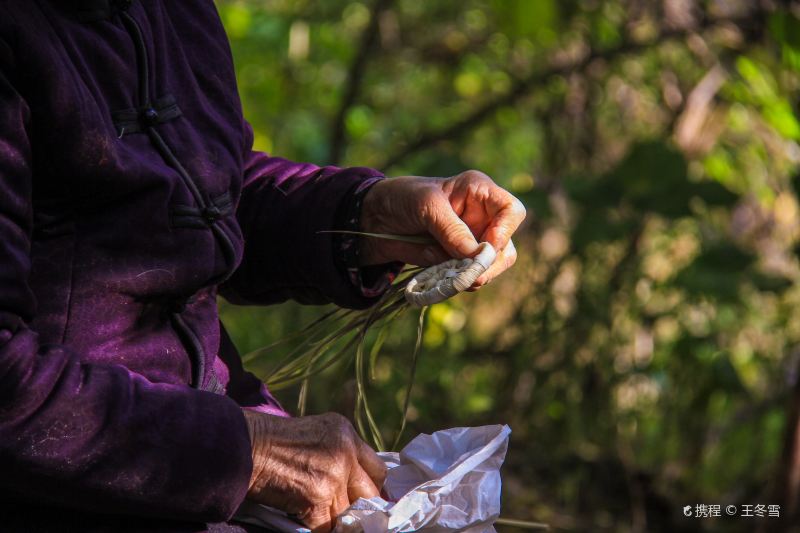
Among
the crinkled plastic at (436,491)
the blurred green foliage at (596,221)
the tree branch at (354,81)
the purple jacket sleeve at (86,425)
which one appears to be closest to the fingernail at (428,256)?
the crinkled plastic at (436,491)

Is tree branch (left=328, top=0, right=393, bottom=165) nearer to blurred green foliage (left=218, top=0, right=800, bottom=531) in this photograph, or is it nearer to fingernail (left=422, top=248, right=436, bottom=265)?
blurred green foliage (left=218, top=0, right=800, bottom=531)

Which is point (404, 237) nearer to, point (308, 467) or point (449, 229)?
point (449, 229)

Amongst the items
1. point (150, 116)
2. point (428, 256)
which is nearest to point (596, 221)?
point (428, 256)

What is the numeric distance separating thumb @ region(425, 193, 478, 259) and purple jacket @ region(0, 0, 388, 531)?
24cm

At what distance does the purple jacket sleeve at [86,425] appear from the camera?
0.84 meters

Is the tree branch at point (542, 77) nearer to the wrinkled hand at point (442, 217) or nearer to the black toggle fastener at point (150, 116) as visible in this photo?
the wrinkled hand at point (442, 217)

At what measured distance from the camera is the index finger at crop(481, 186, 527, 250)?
1212 mm

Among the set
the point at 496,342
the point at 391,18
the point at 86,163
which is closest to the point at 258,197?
the point at 86,163

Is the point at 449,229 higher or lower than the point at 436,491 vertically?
higher

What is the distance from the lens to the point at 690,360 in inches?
121

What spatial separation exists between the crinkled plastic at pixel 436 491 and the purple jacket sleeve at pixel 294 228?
24 centimetres

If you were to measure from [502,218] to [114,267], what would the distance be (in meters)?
0.48

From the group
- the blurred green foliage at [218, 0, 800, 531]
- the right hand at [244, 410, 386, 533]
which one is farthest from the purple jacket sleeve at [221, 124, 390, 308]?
the blurred green foliage at [218, 0, 800, 531]

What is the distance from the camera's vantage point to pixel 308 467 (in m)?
1.02
